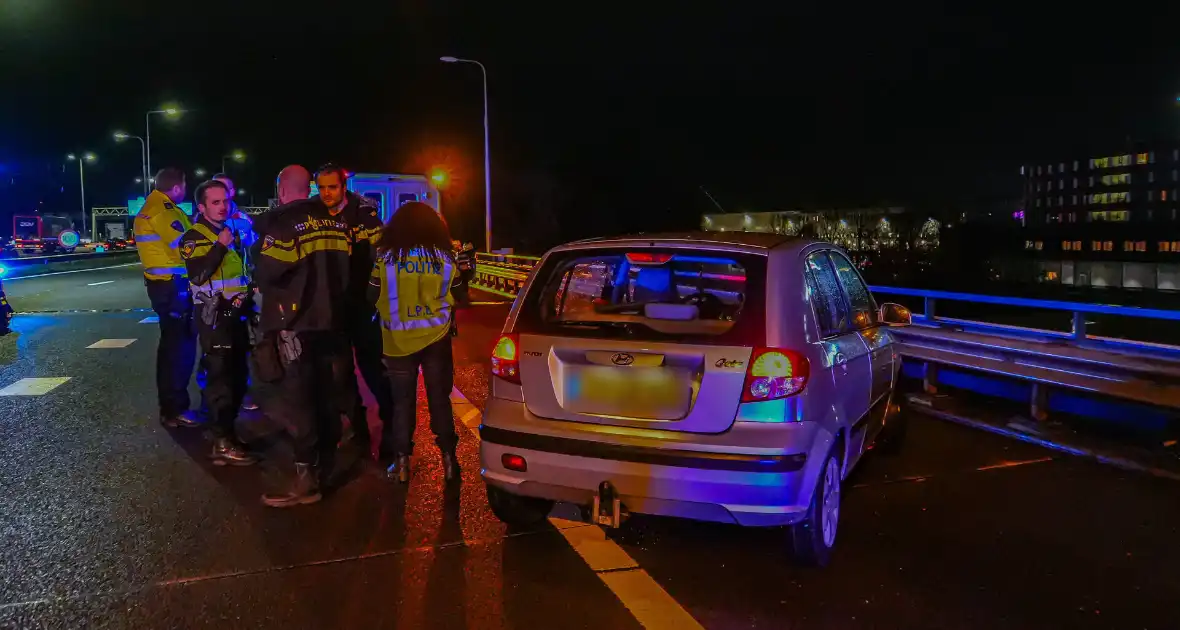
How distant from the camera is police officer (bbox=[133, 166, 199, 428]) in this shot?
6.49 meters

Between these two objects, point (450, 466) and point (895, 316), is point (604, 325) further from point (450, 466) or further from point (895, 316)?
point (895, 316)

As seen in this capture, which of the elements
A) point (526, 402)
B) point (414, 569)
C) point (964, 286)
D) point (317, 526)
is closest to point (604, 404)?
point (526, 402)

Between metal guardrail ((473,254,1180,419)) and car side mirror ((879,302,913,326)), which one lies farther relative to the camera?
metal guardrail ((473,254,1180,419))

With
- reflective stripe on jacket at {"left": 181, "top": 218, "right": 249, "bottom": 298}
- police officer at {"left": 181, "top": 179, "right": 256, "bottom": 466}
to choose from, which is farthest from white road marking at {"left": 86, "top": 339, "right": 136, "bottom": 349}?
reflective stripe on jacket at {"left": 181, "top": 218, "right": 249, "bottom": 298}

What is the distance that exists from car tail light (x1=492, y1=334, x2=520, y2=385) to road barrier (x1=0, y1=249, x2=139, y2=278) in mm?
23979

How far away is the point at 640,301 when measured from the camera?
500 cm

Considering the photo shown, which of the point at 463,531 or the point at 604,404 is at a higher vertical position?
the point at 604,404

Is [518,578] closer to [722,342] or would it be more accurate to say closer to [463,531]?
[463,531]

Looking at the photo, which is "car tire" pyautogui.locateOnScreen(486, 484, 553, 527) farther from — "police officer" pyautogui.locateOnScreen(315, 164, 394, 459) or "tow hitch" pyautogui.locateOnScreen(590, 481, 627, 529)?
"police officer" pyautogui.locateOnScreen(315, 164, 394, 459)

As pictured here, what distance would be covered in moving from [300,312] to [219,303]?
4.28ft

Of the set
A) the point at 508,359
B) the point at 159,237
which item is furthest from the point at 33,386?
the point at 508,359

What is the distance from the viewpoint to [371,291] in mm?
5230

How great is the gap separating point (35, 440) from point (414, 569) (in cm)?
391

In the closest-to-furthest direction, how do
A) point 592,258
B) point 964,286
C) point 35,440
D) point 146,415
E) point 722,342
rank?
point 722,342
point 592,258
point 35,440
point 146,415
point 964,286
